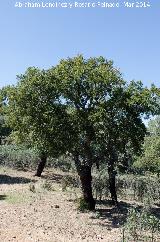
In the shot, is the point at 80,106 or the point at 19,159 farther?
the point at 19,159

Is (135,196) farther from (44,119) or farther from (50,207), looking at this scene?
(44,119)

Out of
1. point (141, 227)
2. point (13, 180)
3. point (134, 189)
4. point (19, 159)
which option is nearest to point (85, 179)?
point (141, 227)

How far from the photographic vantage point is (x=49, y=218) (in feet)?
80.0

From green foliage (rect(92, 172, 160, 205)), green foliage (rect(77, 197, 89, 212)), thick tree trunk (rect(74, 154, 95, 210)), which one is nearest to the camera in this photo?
green foliage (rect(77, 197, 89, 212))

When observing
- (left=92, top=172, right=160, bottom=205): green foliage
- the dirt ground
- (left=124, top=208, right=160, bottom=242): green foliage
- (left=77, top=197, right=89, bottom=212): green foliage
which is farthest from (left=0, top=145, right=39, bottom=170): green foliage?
(left=124, top=208, right=160, bottom=242): green foliage

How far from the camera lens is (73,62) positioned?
27391mm

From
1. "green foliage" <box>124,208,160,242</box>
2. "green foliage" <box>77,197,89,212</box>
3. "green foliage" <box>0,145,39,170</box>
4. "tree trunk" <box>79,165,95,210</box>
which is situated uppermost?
"green foliage" <box>0,145,39,170</box>

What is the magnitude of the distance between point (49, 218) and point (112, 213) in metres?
5.11

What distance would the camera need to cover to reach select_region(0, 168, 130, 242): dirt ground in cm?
2069

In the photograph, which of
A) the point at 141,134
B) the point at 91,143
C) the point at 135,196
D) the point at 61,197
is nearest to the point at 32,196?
the point at 61,197

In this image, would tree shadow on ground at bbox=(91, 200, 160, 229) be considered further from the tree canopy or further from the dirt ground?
the tree canopy

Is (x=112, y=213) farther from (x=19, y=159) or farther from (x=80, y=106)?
(x=19, y=159)

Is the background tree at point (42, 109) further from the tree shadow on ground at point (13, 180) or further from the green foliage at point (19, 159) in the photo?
the green foliage at point (19, 159)

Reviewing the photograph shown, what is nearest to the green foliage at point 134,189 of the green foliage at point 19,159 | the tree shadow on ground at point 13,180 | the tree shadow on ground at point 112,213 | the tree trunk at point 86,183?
the tree shadow on ground at point 112,213
